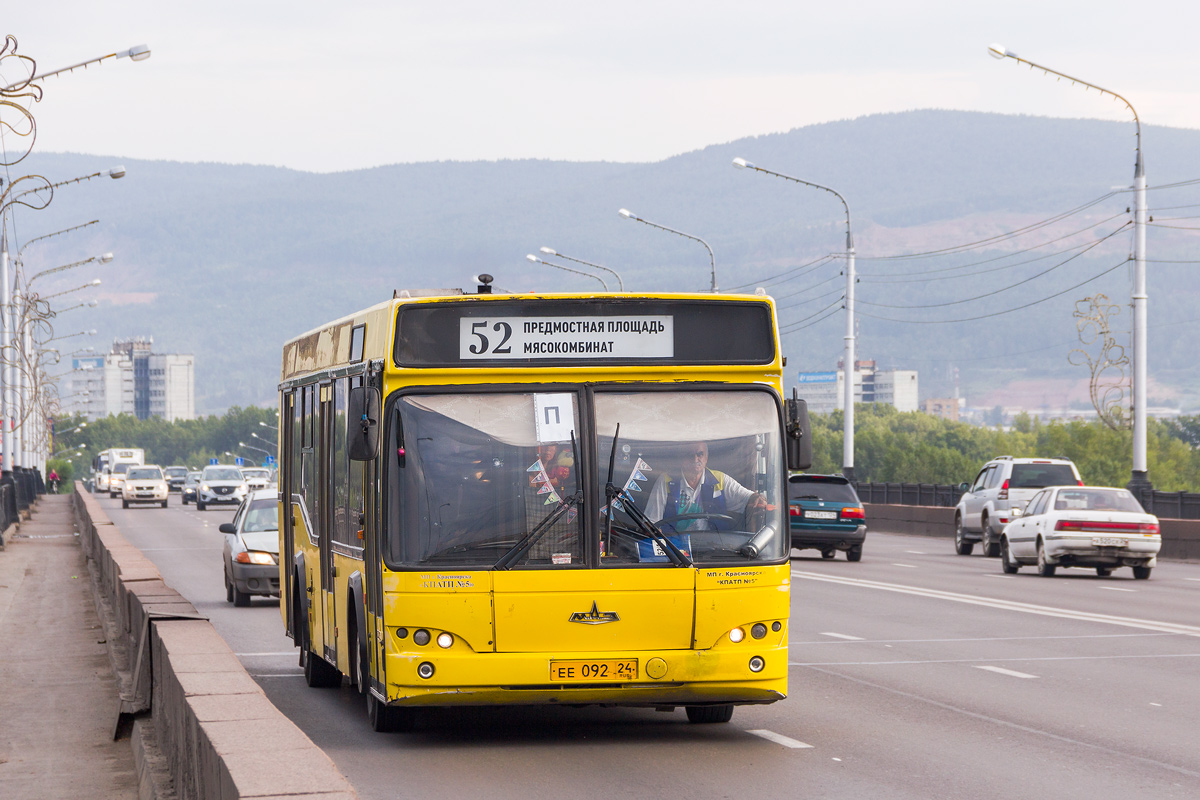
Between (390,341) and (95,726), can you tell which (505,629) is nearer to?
(390,341)

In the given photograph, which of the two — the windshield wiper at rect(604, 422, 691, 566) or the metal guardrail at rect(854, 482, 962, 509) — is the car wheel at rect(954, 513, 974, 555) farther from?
the windshield wiper at rect(604, 422, 691, 566)

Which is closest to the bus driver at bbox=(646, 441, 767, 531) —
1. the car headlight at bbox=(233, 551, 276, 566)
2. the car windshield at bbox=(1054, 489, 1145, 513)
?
the car headlight at bbox=(233, 551, 276, 566)

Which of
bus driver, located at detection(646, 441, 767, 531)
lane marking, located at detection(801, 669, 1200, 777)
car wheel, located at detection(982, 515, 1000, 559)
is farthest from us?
car wheel, located at detection(982, 515, 1000, 559)

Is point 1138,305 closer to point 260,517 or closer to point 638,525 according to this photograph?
point 260,517

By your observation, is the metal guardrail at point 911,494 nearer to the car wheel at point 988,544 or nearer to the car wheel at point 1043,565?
the car wheel at point 988,544

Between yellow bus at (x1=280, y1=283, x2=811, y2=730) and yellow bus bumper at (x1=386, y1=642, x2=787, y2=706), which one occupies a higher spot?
yellow bus at (x1=280, y1=283, x2=811, y2=730)

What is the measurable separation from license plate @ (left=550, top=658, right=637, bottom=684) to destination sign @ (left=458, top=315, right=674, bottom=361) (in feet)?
5.79

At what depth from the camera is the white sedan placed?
1065 inches

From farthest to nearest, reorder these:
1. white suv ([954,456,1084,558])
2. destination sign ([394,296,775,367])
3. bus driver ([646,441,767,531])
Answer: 1. white suv ([954,456,1084,558])
2. destination sign ([394,296,775,367])
3. bus driver ([646,441,767,531])

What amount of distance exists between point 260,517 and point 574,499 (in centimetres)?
1336

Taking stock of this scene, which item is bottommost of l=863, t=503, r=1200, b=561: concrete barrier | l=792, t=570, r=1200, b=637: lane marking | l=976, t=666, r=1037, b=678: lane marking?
l=863, t=503, r=1200, b=561: concrete barrier

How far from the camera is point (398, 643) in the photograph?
32.2 ft

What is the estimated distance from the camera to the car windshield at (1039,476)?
35.3m

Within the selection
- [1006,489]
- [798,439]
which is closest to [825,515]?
[1006,489]
